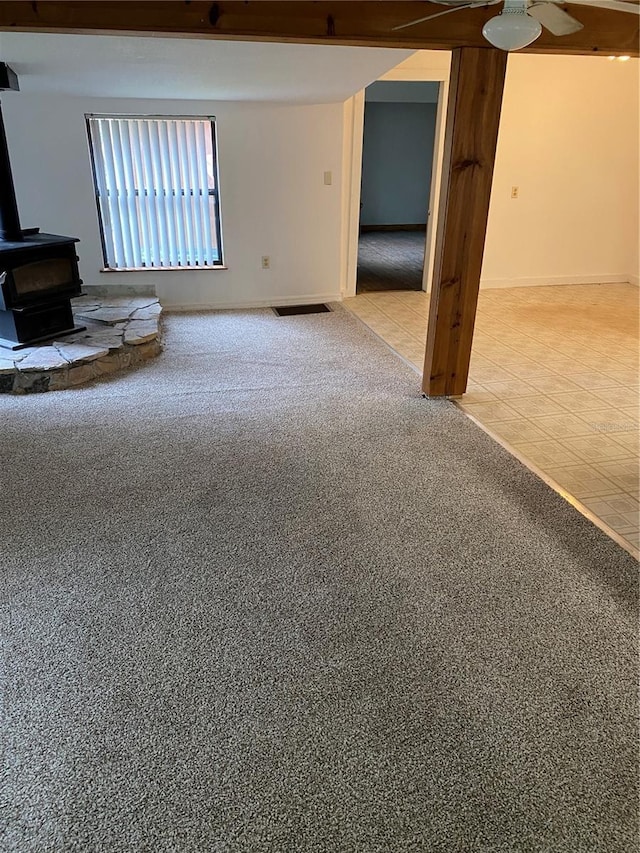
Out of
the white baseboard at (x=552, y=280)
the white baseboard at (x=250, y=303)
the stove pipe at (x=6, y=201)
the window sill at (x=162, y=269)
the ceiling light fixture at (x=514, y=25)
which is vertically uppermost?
the ceiling light fixture at (x=514, y=25)

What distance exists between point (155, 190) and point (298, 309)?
1.64 m

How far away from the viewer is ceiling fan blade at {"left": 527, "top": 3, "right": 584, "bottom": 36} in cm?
198

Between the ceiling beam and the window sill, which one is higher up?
the ceiling beam

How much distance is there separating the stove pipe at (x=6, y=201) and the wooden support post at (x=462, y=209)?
9.22 feet

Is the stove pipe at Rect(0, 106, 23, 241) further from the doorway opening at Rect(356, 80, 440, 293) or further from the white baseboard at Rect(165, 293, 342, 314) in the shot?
the doorway opening at Rect(356, 80, 440, 293)

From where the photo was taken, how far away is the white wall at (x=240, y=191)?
197 inches

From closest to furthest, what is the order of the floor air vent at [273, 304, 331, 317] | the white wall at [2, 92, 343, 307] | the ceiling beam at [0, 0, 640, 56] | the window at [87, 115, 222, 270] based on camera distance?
the ceiling beam at [0, 0, 640, 56] < the white wall at [2, 92, 343, 307] < the window at [87, 115, 222, 270] < the floor air vent at [273, 304, 331, 317]

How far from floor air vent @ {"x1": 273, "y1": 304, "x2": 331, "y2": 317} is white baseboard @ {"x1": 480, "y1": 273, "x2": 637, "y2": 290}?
2.01 m

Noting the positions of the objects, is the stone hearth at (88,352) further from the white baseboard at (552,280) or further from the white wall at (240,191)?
the white baseboard at (552,280)

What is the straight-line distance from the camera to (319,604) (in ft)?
6.88

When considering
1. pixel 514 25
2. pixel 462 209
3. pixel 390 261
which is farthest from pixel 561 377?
pixel 390 261

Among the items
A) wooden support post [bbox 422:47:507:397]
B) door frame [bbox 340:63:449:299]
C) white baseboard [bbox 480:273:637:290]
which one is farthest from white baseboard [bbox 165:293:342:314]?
wooden support post [bbox 422:47:507:397]

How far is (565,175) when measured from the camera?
257 inches

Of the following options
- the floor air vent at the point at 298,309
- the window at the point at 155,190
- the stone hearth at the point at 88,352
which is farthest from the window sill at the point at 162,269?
the floor air vent at the point at 298,309
